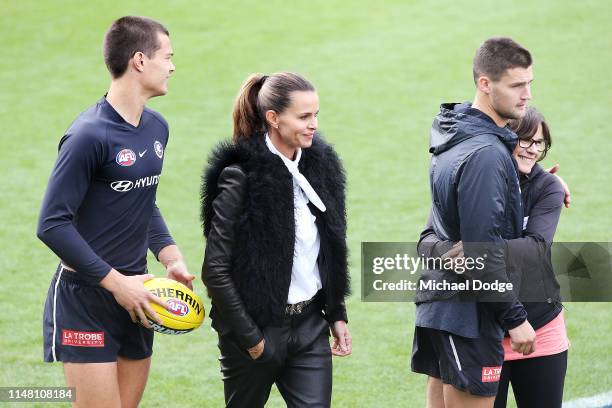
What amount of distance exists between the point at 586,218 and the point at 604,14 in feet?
29.2

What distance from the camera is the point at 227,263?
459 cm

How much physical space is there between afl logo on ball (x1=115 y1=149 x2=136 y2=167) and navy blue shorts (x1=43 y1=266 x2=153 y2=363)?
556 mm

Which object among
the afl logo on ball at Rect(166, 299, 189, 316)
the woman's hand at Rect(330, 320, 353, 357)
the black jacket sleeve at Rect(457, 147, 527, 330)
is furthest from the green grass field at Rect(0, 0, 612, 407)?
the black jacket sleeve at Rect(457, 147, 527, 330)

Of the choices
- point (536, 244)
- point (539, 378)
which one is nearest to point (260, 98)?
point (536, 244)

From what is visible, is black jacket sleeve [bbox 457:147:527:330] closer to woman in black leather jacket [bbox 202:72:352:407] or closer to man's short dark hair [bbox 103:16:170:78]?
woman in black leather jacket [bbox 202:72:352:407]

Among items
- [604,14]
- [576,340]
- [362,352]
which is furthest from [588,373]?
[604,14]

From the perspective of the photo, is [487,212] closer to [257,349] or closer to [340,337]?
[340,337]

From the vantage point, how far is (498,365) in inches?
186

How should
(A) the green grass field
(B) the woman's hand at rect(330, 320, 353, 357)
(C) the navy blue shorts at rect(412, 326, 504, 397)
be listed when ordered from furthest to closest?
(A) the green grass field
(B) the woman's hand at rect(330, 320, 353, 357)
(C) the navy blue shorts at rect(412, 326, 504, 397)

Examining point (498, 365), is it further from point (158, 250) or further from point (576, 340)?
point (576, 340)

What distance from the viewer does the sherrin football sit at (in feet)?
15.4

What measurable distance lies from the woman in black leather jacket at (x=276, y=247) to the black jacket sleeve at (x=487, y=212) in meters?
0.64

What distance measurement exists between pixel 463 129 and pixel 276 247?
0.97 m

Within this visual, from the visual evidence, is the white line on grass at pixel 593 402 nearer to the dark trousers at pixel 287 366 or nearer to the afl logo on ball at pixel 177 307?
the dark trousers at pixel 287 366
